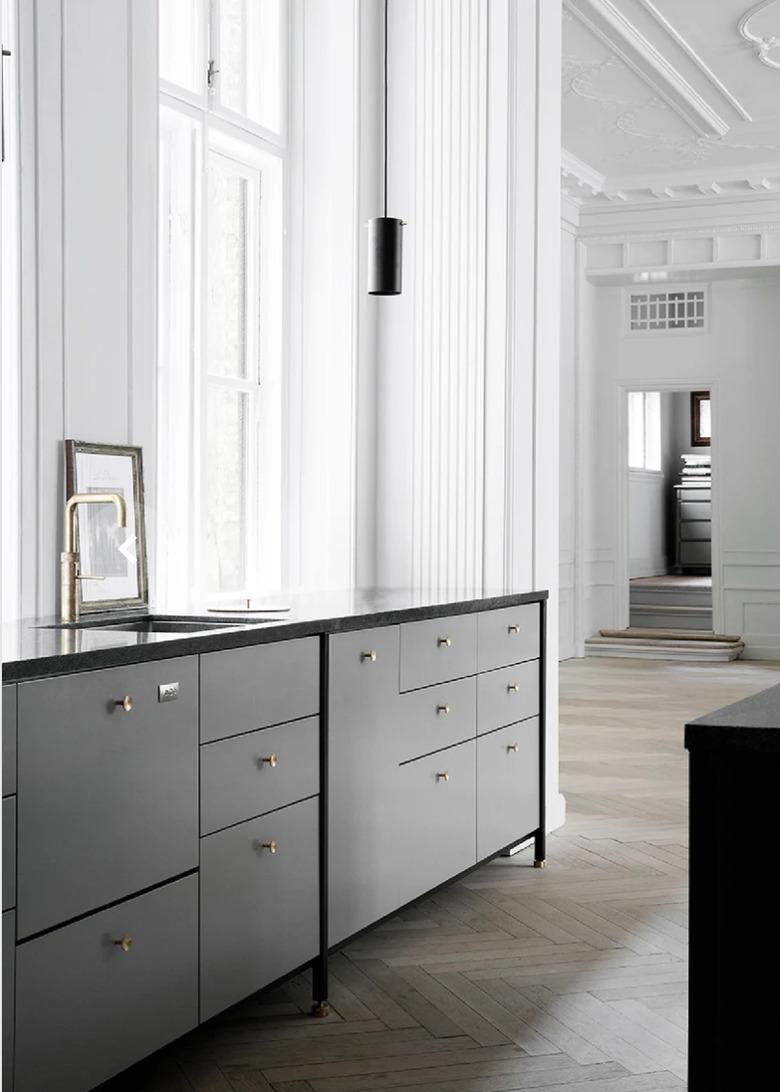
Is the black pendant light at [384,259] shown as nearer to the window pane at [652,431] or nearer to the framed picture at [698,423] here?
the window pane at [652,431]

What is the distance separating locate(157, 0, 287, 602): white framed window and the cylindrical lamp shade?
1.63 ft

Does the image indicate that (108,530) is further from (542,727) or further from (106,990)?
(542,727)

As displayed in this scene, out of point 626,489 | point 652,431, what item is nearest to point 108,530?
point 626,489

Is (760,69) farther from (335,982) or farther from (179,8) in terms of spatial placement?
(335,982)

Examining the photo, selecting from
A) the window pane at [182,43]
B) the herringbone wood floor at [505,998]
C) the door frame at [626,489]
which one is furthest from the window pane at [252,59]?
the door frame at [626,489]

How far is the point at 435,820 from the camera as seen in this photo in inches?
147

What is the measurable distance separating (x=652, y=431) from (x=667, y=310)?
3557 mm

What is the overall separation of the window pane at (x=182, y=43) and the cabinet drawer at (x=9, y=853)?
2.65 m

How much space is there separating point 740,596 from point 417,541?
22.7 feet

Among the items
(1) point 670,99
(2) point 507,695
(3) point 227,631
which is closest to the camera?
(3) point 227,631

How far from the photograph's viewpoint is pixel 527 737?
4.39 meters

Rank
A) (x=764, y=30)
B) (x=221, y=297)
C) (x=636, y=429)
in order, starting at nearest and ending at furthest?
(x=221, y=297), (x=764, y=30), (x=636, y=429)

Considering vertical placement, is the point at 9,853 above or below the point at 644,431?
below

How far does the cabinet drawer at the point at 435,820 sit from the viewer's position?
354cm
